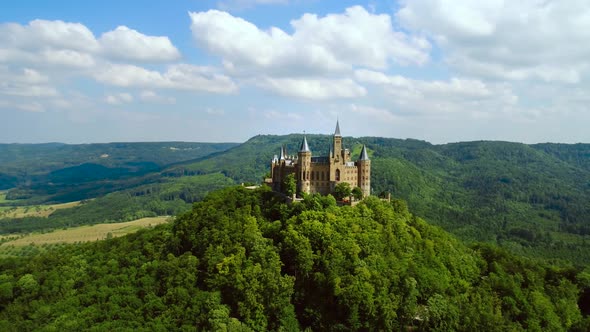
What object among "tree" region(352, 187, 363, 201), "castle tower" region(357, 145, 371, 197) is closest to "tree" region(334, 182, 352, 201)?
"tree" region(352, 187, 363, 201)

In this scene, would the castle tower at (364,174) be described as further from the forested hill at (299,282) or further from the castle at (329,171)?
the forested hill at (299,282)

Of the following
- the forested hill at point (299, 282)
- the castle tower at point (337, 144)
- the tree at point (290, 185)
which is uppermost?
the castle tower at point (337, 144)

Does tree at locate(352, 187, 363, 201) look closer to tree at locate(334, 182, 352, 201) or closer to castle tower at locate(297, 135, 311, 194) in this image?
tree at locate(334, 182, 352, 201)

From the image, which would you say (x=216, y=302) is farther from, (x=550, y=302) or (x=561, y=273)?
(x=561, y=273)

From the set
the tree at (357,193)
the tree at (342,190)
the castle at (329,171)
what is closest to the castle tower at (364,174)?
the castle at (329,171)

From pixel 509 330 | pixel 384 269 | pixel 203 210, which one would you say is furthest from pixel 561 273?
pixel 203 210

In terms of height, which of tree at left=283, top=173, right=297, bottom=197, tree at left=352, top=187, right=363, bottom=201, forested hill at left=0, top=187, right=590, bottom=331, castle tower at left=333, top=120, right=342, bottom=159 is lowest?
forested hill at left=0, top=187, right=590, bottom=331
